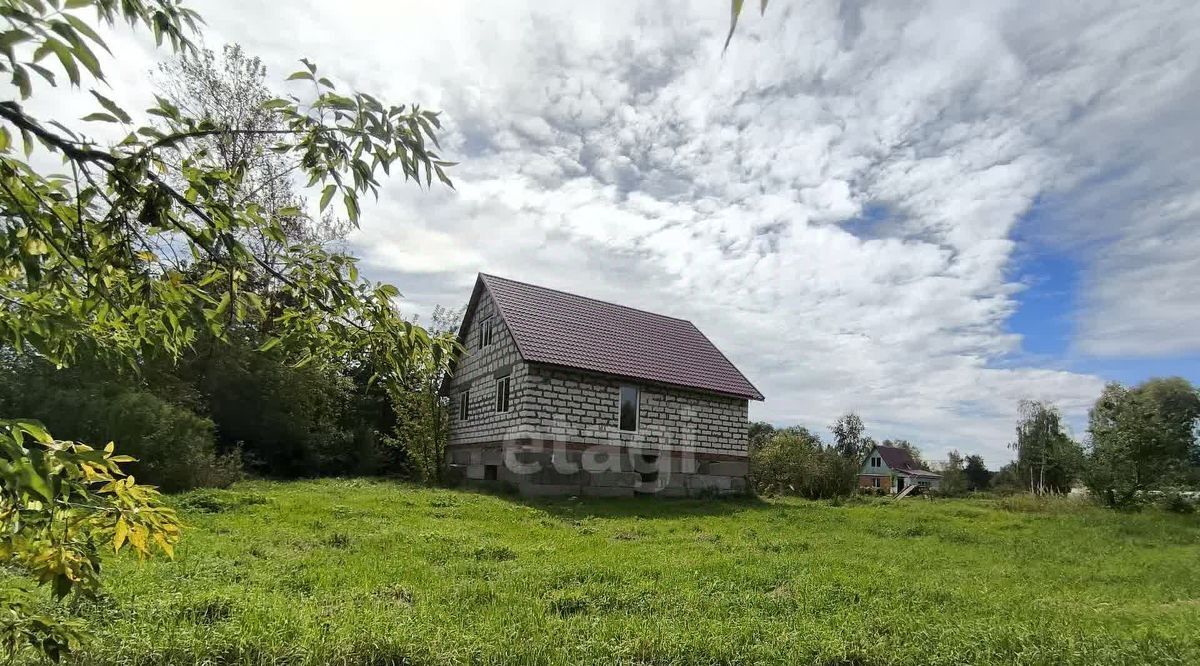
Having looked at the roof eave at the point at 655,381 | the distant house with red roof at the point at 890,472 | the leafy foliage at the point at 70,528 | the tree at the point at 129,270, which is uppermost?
the roof eave at the point at 655,381

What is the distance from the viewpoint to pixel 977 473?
5022cm

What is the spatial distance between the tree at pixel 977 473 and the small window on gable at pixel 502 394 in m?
42.4

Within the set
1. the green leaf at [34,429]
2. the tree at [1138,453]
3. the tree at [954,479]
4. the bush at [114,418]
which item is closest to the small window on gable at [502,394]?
the bush at [114,418]

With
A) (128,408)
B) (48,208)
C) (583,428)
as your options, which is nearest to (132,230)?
(48,208)

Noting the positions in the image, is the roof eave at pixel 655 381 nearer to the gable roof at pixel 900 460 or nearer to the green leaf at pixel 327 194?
the green leaf at pixel 327 194

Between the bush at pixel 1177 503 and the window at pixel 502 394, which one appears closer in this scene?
the window at pixel 502 394

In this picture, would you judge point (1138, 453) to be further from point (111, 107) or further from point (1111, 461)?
point (111, 107)

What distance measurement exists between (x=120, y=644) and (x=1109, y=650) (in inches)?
258

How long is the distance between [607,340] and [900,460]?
5521 cm

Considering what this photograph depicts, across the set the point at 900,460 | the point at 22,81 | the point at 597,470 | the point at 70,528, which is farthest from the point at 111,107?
the point at 900,460

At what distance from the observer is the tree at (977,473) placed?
48.6 metres

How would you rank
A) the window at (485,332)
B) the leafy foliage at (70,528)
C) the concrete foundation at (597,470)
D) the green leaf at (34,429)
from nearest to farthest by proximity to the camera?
1. the green leaf at (34,429)
2. the leafy foliage at (70,528)
3. the concrete foundation at (597,470)
4. the window at (485,332)

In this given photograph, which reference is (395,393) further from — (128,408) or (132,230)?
(128,408)

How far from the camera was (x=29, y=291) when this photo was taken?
7.49 feet
